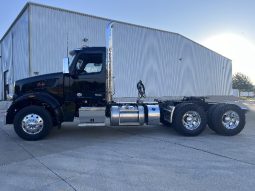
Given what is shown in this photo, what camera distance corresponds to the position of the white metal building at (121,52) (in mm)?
24234

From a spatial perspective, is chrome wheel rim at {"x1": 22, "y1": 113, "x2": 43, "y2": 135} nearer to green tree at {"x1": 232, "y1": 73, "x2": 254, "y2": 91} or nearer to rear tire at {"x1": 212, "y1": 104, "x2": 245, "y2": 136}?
rear tire at {"x1": 212, "y1": 104, "x2": 245, "y2": 136}

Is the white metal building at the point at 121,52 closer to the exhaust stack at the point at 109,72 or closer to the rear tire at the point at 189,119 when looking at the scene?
the exhaust stack at the point at 109,72

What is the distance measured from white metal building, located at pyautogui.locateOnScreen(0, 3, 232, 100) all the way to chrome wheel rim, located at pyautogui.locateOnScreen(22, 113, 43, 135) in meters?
9.57

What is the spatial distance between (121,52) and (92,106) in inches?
806

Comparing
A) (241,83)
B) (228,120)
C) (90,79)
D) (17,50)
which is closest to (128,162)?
(90,79)

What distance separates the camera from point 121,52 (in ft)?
95.6

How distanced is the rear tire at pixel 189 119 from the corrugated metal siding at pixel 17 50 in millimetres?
15482

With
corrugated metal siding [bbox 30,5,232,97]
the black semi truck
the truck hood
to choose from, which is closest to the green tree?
corrugated metal siding [bbox 30,5,232,97]

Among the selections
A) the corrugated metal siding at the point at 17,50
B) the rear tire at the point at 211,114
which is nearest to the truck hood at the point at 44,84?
the rear tire at the point at 211,114

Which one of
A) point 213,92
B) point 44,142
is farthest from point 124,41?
point 44,142

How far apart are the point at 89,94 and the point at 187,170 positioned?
449 centimetres

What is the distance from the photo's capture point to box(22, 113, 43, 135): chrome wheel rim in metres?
8.41

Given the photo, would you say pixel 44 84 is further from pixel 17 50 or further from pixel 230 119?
pixel 17 50

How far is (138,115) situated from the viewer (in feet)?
30.2
